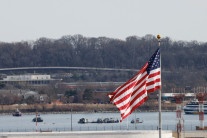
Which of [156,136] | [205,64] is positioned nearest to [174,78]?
[205,64]

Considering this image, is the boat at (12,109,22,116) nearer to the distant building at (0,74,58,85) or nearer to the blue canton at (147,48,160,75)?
the distant building at (0,74,58,85)

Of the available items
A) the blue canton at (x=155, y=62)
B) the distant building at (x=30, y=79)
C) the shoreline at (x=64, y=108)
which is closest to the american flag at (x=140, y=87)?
the blue canton at (x=155, y=62)

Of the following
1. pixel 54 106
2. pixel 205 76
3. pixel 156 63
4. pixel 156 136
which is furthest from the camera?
pixel 205 76

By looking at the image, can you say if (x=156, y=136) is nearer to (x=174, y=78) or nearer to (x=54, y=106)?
(x=54, y=106)

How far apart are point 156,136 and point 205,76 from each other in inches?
5492

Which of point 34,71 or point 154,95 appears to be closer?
point 154,95

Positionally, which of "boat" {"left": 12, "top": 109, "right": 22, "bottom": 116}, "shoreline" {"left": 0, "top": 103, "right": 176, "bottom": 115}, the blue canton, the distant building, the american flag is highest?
the distant building

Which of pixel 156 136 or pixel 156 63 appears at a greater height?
pixel 156 63

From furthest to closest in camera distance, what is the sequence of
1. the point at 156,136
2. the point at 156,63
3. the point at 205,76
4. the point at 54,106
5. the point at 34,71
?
the point at 34,71
the point at 205,76
the point at 54,106
the point at 156,136
the point at 156,63

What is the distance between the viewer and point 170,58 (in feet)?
643

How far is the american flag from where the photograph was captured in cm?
3266

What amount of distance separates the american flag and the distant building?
142902 mm

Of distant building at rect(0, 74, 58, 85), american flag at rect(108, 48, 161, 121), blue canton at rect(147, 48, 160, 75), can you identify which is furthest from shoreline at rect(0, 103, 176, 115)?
blue canton at rect(147, 48, 160, 75)

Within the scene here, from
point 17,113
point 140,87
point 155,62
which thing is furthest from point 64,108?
point 155,62
